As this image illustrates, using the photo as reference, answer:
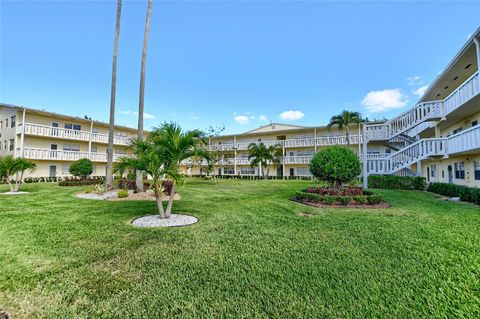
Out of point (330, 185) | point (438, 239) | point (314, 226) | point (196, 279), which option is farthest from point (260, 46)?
point (196, 279)

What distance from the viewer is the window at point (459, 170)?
1389cm

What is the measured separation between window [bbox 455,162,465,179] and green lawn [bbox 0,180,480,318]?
9.69 m

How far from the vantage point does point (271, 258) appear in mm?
4180

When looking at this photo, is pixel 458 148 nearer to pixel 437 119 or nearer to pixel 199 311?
pixel 437 119

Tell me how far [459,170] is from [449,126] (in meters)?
→ 3.74

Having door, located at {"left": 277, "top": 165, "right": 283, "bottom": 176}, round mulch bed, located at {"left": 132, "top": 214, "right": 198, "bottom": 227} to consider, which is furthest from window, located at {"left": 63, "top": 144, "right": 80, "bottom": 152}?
door, located at {"left": 277, "top": 165, "right": 283, "bottom": 176}

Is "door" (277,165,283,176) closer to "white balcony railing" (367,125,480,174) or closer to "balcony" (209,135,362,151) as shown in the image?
"balcony" (209,135,362,151)

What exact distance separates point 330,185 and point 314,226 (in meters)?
5.81

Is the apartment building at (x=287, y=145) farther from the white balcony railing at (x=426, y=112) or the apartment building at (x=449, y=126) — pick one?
the apartment building at (x=449, y=126)

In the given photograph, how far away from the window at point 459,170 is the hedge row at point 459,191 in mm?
1669

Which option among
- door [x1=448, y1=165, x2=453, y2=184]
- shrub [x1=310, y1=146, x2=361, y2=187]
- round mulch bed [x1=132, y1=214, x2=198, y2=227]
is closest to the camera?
round mulch bed [x1=132, y1=214, x2=198, y2=227]

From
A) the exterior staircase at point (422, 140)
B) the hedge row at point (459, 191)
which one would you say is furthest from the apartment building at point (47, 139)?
the hedge row at point (459, 191)

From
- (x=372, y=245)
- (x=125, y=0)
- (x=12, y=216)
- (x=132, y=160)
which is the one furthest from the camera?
(x=125, y=0)

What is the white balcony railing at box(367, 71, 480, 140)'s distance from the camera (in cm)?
1029
